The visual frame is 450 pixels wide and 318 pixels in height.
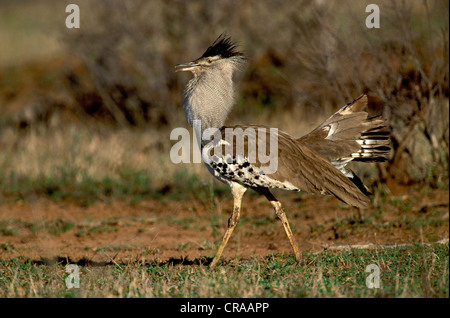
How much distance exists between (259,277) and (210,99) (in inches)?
65.4

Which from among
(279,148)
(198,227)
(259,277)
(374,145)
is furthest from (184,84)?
(259,277)

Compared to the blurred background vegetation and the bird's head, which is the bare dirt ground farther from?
the bird's head

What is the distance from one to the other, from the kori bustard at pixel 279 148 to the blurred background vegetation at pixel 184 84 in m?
2.10

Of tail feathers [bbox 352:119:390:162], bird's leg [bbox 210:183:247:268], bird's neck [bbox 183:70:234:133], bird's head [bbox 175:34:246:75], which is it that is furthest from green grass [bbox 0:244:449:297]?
bird's head [bbox 175:34:246:75]

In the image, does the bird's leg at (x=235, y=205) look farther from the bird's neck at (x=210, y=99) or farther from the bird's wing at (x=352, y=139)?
the bird's wing at (x=352, y=139)

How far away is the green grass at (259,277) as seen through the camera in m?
3.94

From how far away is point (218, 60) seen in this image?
18.1ft

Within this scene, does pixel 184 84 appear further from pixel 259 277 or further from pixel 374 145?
pixel 259 277

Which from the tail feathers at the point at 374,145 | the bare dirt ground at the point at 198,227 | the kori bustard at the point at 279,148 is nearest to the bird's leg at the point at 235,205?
the kori bustard at the point at 279,148

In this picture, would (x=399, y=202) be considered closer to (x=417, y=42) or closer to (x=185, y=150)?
(x=417, y=42)

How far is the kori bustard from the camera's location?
4883mm

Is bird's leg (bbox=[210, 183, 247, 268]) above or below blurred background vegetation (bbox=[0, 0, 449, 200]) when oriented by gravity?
below

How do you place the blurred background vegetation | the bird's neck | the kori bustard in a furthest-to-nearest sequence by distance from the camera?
the blurred background vegetation
the bird's neck
the kori bustard
